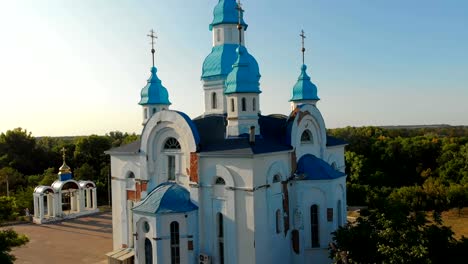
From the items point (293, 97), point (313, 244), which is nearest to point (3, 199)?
point (313, 244)

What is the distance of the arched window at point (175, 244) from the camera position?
59.9 feet

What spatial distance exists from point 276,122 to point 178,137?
16.4 feet

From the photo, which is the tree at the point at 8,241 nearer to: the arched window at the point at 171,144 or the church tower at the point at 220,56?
the arched window at the point at 171,144

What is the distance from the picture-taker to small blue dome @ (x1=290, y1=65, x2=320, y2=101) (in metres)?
24.3

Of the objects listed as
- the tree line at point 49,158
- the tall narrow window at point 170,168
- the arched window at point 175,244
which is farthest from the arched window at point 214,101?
the tree line at point 49,158

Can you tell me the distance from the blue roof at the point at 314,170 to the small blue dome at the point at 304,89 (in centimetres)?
481

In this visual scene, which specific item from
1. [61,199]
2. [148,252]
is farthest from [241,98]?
[61,199]

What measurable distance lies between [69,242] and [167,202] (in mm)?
11813

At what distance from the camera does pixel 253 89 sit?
19.1 meters

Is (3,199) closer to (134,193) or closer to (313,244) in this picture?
(134,193)

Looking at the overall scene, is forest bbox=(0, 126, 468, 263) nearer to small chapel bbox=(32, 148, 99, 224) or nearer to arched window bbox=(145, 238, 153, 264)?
small chapel bbox=(32, 148, 99, 224)

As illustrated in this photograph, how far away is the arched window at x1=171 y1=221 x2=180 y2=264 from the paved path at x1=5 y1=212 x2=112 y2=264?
19.5 ft

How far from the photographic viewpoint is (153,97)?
81.8ft

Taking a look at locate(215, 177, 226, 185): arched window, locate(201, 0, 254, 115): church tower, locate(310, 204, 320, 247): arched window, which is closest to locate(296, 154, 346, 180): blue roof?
locate(310, 204, 320, 247): arched window
